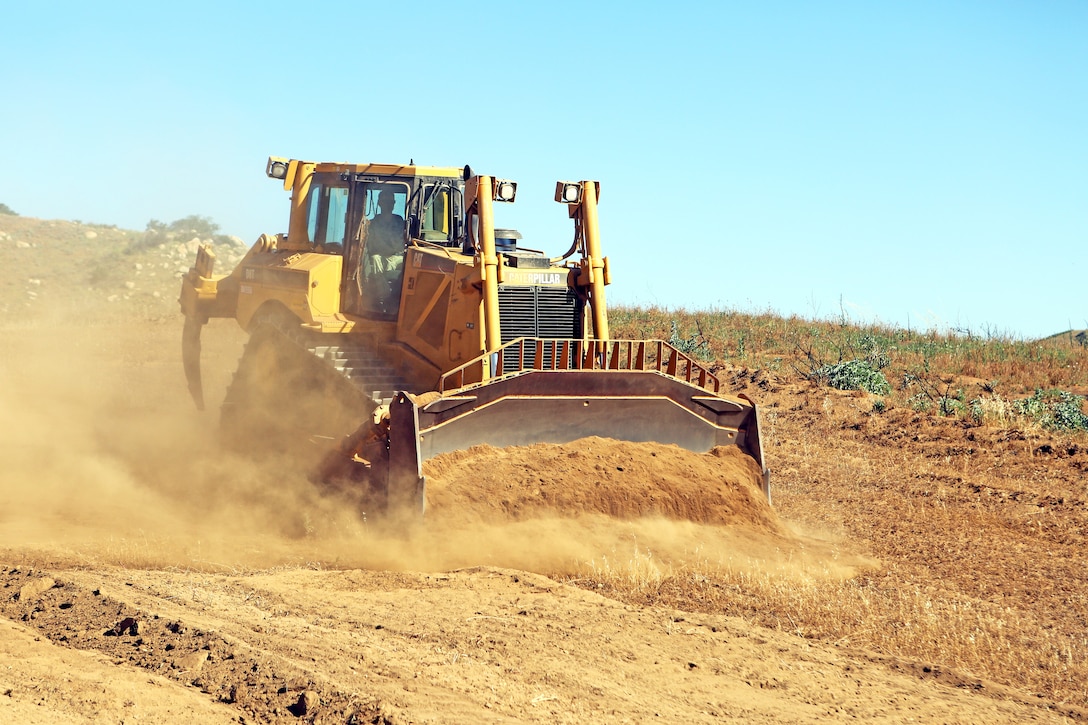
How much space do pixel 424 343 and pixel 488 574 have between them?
328 cm

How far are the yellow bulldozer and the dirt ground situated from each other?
11.5 inches

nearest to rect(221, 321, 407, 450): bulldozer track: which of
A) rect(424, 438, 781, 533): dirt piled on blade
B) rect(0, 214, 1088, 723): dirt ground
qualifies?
rect(0, 214, 1088, 723): dirt ground

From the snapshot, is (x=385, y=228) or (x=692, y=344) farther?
(x=692, y=344)

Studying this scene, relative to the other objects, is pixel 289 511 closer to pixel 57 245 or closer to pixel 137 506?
pixel 137 506

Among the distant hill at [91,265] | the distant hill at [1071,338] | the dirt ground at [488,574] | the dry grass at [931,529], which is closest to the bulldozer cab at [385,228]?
the dirt ground at [488,574]

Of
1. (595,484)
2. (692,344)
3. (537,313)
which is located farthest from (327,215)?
(692,344)

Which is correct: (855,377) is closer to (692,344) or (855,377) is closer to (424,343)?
(692,344)

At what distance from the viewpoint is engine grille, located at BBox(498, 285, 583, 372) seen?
10344 millimetres

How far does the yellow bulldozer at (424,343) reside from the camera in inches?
360

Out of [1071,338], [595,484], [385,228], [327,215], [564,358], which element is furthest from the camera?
[1071,338]

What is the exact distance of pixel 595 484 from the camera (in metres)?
9.14

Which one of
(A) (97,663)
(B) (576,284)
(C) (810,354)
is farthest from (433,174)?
(C) (810,354)

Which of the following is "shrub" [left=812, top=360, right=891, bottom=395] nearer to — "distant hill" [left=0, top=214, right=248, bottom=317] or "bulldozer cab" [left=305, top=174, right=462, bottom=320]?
"bulldozer cab" [left=305, top=174, right=462, bottom=320]

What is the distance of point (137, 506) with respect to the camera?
425 inches
